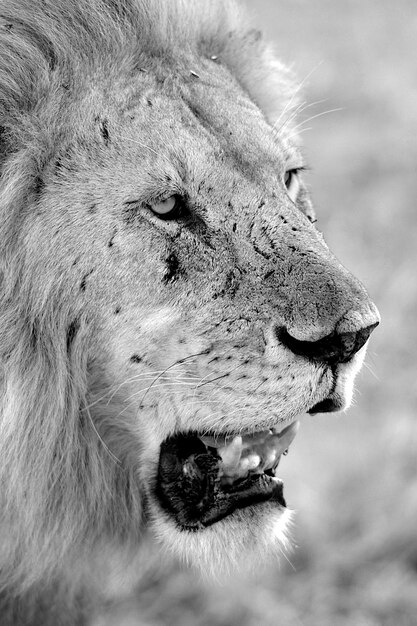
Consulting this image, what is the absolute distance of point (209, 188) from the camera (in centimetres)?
203

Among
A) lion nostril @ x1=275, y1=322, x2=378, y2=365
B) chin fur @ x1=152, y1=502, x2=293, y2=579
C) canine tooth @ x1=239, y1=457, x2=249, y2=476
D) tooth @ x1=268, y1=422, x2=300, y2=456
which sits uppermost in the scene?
lion nostril @ x1=275, y1=322, x2=378, y2=365

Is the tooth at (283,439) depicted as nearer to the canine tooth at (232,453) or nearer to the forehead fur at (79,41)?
the canine tooth at (232,453)

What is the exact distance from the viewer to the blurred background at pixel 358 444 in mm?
3107

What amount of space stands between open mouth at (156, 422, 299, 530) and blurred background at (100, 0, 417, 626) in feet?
2.73

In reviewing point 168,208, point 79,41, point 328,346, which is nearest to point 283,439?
point 328,346

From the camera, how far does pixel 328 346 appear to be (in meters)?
1.87

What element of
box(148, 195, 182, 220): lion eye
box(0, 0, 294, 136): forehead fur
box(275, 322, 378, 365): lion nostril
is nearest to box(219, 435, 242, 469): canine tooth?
box(275, 322, 378, 365): lion nostril

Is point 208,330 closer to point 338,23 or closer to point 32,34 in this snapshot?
point 32,34

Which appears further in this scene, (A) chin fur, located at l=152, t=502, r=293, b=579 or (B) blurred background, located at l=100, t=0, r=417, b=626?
(B) blurred background, located at l=100, t=0, r=417, b=626

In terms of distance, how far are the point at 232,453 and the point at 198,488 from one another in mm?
105

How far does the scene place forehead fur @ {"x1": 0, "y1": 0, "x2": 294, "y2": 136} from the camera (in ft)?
6.53

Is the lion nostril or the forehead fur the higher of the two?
the forehead fur

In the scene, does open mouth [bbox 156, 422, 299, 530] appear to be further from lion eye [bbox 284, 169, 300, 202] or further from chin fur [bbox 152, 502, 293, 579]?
lion eye [bbox 284, 169, 300, 202]

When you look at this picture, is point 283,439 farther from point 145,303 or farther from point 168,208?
point 168,208
